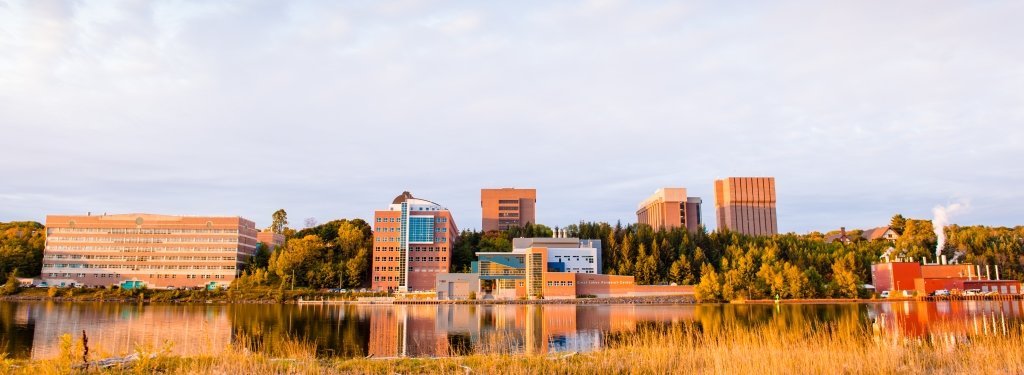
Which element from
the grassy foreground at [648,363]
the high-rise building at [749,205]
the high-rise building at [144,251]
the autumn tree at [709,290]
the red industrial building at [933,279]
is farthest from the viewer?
the high-rise building at [749,205]

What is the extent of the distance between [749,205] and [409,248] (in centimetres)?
10840

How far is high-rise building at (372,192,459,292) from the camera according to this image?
93688 mm

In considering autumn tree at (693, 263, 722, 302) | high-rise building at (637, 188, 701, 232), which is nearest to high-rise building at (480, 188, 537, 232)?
high-rise building at (637, 188, 701, 232)

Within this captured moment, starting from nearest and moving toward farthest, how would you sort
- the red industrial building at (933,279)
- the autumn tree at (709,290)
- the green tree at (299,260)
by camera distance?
the autumn tree at (709,290)
the red industrial building at (933,279)
the green tree at (299,260)

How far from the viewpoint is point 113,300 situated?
273 feet

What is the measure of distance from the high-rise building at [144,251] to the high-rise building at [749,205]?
396ft

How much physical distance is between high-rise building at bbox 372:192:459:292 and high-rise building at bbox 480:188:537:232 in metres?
68.4

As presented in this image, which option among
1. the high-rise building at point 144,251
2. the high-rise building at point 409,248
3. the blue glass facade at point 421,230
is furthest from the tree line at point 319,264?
the blue glass facade at point 421,230

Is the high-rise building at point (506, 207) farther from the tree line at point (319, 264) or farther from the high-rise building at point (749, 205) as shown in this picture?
the tree line at point (319, 264)

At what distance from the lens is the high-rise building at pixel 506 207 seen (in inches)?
6496

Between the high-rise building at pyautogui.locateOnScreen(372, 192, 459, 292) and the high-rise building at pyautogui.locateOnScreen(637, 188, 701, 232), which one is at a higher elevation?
the high-rise building at pyautogui.locateOnScreen(637, 188, 701, 232)

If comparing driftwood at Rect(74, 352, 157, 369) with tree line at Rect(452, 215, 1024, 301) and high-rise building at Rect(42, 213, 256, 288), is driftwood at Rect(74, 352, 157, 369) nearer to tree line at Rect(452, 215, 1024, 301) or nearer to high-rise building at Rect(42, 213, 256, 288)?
tree line at Rect(452, 215, 1024, 301)

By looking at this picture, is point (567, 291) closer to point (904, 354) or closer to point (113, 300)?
point (113, 300)

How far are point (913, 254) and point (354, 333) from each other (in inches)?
3472
